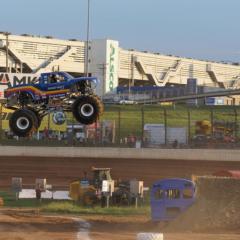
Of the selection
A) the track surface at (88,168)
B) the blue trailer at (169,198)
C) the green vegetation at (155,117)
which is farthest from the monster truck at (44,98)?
the green vegetation at (155,117)

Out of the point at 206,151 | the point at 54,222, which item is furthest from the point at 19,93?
the point at 206,151

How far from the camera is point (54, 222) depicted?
1204 inches

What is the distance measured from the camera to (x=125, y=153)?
51.4 m

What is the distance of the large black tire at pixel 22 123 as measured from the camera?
23312 millimetres

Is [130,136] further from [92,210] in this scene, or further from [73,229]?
[73,229]

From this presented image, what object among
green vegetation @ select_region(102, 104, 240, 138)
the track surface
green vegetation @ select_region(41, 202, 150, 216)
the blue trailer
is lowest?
green vegetation @ select_region(41, 202, 150, 216)

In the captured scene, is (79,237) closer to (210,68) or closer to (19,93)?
(19,93)

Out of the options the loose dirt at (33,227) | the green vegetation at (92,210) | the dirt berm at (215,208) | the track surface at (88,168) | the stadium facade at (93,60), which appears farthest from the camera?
the stadium facade at (93,60)

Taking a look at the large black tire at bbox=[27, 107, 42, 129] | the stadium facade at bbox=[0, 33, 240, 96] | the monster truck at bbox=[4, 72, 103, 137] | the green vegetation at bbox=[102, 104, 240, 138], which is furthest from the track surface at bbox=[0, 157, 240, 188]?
the stadium facade at bbox=[0, 33, 240, 96]

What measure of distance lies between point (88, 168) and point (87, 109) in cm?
2865

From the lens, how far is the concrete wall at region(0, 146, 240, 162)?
49.5 m

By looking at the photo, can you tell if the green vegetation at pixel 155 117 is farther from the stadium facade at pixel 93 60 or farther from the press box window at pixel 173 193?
the press box window at pixel 173 193

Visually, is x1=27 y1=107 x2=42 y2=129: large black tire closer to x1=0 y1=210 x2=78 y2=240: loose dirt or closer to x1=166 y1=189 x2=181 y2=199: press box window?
x1=0 y1=210 x2=78 y2=240: loose dirt

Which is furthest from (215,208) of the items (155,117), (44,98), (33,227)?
(155,117)
